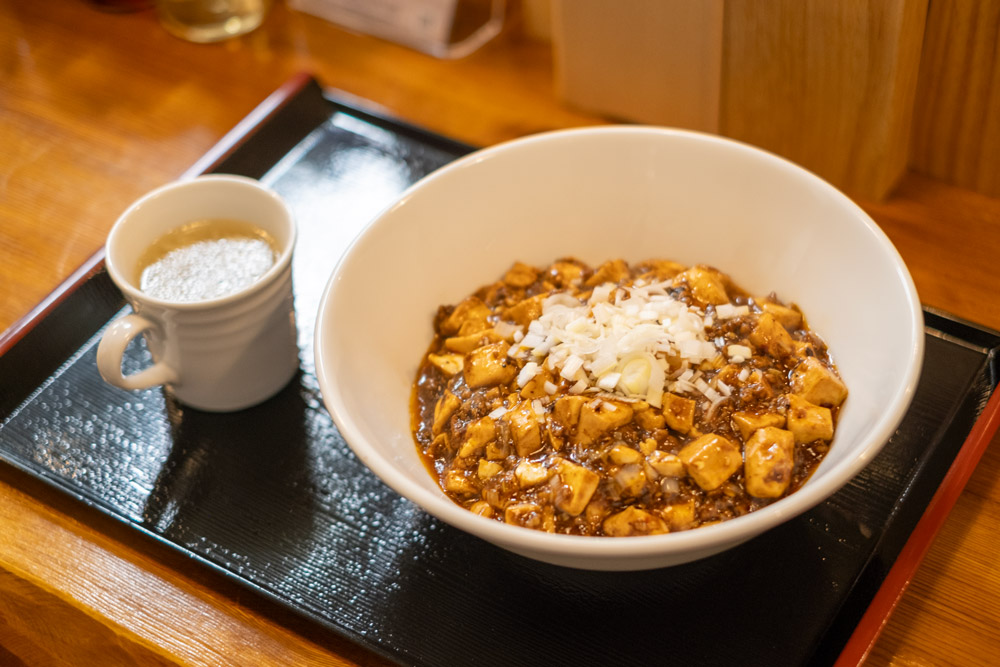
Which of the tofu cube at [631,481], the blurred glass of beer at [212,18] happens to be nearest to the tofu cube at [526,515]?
the tofu cube at [631,481]

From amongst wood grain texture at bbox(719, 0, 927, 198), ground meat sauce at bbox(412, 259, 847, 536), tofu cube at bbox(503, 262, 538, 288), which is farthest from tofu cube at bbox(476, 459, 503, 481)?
wood grain texture at bbox(719, 0, 927, 198)

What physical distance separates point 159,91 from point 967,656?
85.4 inches

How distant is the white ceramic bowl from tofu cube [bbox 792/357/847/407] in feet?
0.07

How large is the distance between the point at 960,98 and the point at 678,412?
100cm

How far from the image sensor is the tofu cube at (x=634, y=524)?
1.23m

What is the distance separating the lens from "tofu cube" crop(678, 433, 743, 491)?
126 centimetres

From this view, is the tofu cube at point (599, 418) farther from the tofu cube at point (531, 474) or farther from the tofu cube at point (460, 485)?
the tofu cube at point (460, 485)

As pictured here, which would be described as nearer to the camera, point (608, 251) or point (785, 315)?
point (785, 315)

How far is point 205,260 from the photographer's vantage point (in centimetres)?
164

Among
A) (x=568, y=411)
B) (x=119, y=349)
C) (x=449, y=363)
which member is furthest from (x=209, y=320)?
(x=568, y=411)

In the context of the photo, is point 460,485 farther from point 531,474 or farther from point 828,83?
point 828,83

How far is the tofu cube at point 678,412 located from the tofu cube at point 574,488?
14cm

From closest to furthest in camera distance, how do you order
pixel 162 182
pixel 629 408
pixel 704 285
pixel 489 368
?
pixel 629 408 < pixel 489 368 < pixel 704 285 < pixel 162 182

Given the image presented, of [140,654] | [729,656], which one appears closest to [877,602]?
[729,656]
